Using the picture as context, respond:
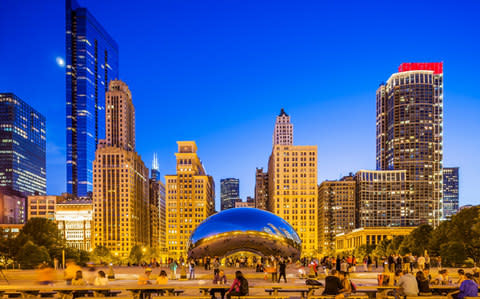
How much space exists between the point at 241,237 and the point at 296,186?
109 m

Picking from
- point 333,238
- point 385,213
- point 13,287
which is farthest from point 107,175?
point 13,287

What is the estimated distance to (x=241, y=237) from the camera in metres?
48.9

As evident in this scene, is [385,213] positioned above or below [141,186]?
below

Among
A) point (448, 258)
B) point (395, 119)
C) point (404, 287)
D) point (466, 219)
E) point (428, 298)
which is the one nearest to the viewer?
point (428, 298)

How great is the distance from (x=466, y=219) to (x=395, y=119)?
5745 inches

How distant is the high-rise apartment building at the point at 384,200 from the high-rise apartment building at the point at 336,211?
5.11 meters

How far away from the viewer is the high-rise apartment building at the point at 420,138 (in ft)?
599

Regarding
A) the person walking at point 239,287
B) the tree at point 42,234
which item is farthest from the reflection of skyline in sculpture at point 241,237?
the person walking at point 239,287

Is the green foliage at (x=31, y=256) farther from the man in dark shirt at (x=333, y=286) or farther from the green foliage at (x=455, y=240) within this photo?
the man in dark shirt at (x=333, y=286)

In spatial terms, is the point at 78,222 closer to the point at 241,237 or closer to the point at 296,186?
the point at 296,186

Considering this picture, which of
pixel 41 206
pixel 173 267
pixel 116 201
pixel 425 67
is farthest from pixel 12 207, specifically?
pixel 425 67

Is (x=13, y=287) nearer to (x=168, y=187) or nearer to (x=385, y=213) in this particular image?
(x=168, y=187)

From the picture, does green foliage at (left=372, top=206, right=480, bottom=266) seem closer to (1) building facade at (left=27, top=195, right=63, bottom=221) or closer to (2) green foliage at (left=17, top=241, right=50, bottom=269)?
(2) green foliage at (left=17, top=241, right=50, bottom=269)

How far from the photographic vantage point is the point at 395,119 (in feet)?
641
